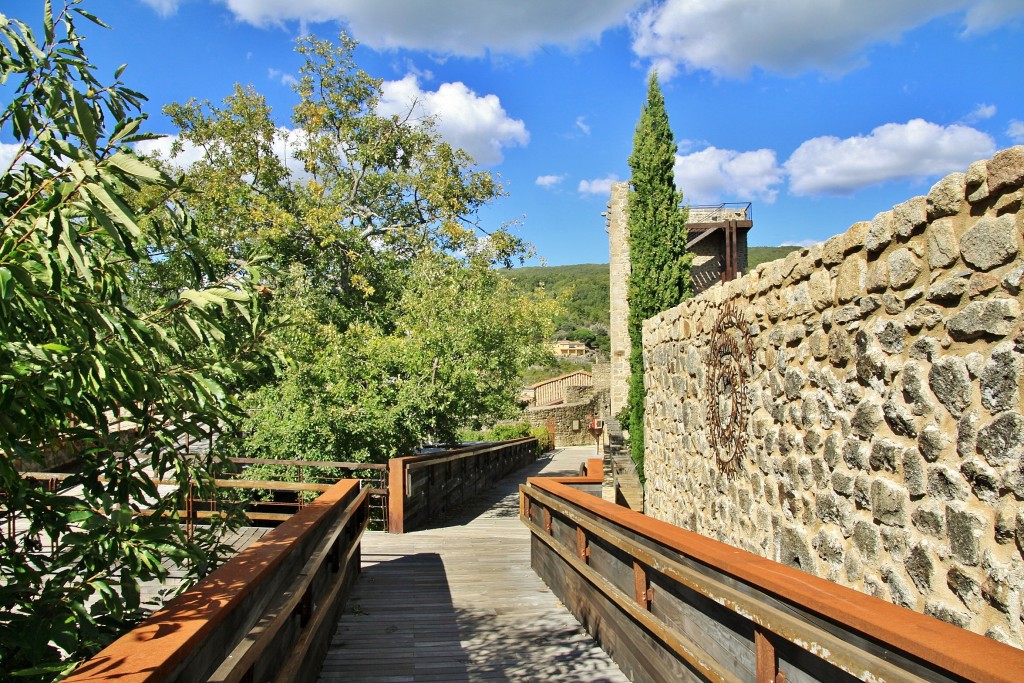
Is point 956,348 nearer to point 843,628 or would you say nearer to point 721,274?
point 843,628

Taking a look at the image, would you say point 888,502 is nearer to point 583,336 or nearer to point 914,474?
point 914,474

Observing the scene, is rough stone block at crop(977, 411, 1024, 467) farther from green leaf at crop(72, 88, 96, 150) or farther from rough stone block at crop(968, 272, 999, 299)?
green leaf at crop(72, 88, 96, 150)

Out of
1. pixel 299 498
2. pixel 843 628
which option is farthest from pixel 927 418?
pixel 299 498

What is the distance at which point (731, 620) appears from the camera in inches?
103

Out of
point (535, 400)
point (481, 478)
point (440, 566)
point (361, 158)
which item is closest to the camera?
point (440, 566)

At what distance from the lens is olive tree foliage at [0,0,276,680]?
66.4 inches

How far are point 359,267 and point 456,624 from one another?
11416 millimetres

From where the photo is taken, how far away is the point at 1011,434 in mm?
2270

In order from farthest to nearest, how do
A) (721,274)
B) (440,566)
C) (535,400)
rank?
(535,400), (721,274), (440,566)

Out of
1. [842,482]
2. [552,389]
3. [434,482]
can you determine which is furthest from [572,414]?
[842,482]

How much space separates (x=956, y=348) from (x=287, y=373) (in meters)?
8.32

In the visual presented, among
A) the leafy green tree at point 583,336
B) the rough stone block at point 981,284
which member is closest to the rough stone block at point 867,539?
the rough stone block at point 981,284

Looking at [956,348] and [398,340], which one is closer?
[956,348]

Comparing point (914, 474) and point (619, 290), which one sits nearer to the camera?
point (914, 474)
